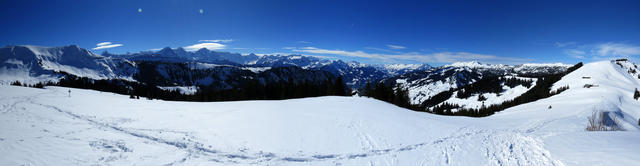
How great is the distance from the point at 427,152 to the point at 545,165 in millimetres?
4718

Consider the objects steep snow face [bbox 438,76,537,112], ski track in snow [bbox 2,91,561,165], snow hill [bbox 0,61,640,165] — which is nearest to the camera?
snow hill [bbox 0,61,640,165]

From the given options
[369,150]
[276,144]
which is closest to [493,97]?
[369,150]

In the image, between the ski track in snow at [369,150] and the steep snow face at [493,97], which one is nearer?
the ski track in snow at [369,150]

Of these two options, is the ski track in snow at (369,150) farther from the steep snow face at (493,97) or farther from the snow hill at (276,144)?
the steep snow face at (493,97)

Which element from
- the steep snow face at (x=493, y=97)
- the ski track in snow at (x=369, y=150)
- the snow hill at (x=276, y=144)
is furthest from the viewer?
the steep snow face at (x=493, y=97)

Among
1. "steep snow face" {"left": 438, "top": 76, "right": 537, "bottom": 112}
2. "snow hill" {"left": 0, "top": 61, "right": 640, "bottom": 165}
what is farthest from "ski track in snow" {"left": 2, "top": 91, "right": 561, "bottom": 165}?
"steep snow face" {"left": 438, "top": 76, "right": 537, "bottom": 112}

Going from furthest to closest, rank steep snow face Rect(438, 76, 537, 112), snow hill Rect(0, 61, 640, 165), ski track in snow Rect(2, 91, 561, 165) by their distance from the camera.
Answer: steep snow face Rect(438, 76, 537, 112) → ski track in snow Rect(2, 91, 561, 165) → snow hill Rect(0, 61, 640, 165)

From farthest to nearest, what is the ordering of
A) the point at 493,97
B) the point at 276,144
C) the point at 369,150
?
1. the point at 493,97
2. the point at 276,144
3. the point at 369,150

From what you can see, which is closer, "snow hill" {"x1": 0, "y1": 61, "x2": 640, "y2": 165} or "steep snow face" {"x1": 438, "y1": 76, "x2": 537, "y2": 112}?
"snow hill" {"x1": 0, "y1": 61, "x2": 640, "y2": 165}

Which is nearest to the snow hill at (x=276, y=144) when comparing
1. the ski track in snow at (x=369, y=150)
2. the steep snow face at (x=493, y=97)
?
the ski track in snow at (x=369, y=150)

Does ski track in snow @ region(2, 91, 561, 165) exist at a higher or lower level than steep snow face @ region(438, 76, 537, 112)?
higher

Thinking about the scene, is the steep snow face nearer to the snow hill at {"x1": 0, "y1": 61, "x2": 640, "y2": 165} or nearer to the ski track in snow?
the ski track in snow

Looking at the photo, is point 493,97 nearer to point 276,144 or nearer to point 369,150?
point 369,150

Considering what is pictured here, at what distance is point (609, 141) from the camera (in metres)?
11.9
